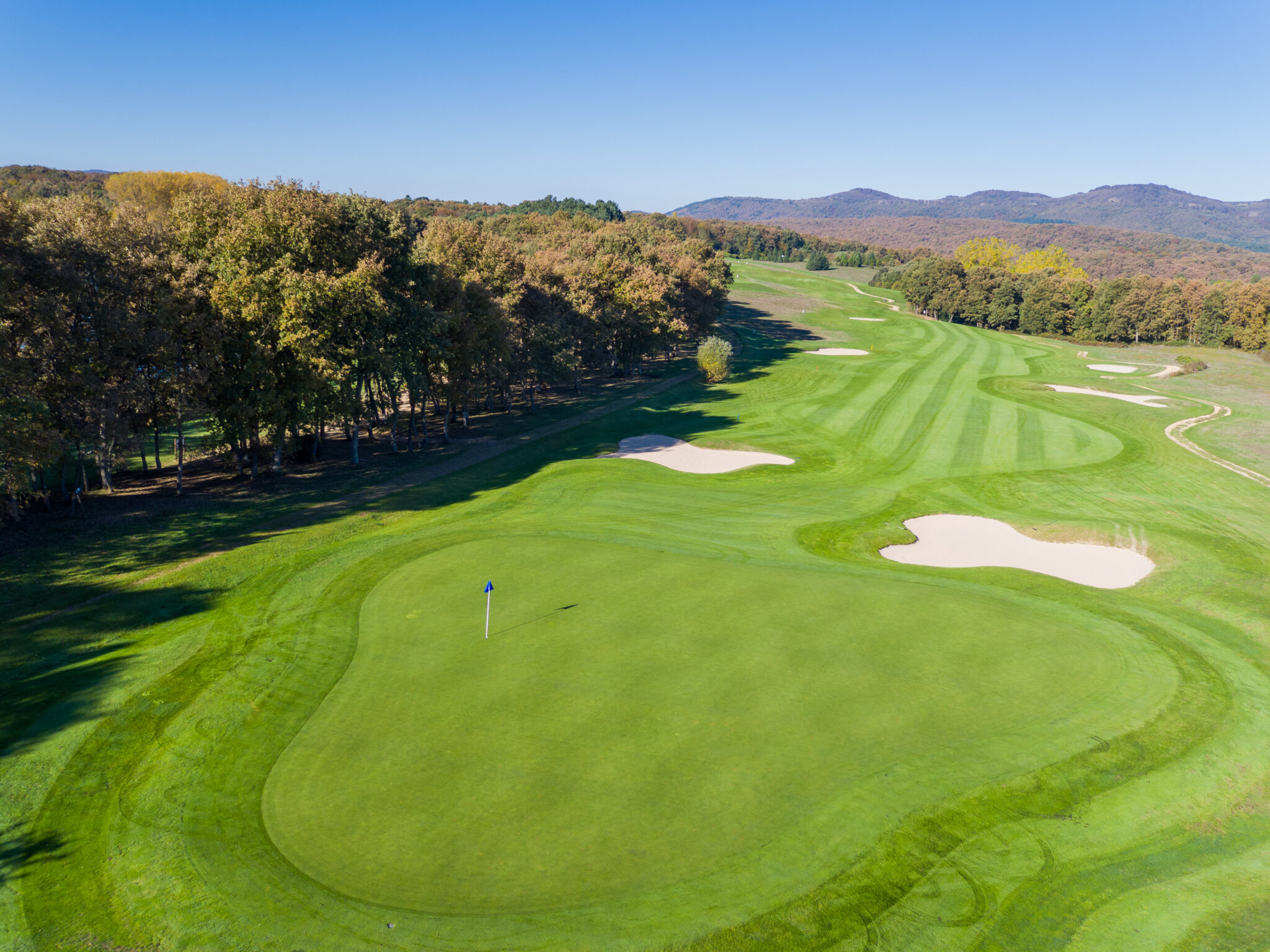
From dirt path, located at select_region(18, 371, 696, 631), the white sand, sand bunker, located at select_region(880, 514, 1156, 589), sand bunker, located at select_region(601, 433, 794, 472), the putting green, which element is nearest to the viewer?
the putting green

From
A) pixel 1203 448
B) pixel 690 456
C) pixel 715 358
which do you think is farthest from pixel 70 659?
pixel 1203 448

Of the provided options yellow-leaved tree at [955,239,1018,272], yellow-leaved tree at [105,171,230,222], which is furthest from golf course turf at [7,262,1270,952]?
yellow-leaved tree at [955,239,1018,272]

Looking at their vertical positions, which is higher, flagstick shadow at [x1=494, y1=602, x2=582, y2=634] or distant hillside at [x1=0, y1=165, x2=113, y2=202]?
distant hillside at [x1=0, y1=165, x2=113, y2=202]

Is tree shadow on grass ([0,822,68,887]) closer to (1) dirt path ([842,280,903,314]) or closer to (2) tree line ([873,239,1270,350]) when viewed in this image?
(1) dirt path ([842,280,903,314])

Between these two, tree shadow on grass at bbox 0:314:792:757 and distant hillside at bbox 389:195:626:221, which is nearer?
tree shadow on grass at bbox 0:314:792:757

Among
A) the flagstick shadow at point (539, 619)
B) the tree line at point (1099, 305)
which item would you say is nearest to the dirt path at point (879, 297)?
the tree line at point (1099, 305)

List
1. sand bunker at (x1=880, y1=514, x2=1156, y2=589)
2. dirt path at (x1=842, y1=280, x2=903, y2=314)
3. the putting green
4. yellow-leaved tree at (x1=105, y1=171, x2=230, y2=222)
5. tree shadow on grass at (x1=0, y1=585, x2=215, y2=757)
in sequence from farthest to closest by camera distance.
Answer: dirt path at (x1=842, y1=280, x2=903, y2=314) < yellow-leaved tree at (x1=105, y1=171, x2=230, y2=222) < sand bunker at (x1=880, y1=514, x2=1156, y2=589) < tree shadow on grass at (x1=0, y1=585, x2=215, y2=757) < the putting green

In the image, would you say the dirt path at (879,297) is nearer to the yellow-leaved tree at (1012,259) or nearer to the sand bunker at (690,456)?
the yellow-leaved tree at (1012,259)

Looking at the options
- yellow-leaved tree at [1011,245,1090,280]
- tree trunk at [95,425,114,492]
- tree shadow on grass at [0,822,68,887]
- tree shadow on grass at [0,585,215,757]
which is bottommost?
tree shadow on grass at [0,822,68,887]

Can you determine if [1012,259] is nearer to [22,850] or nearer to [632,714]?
[632,714]
